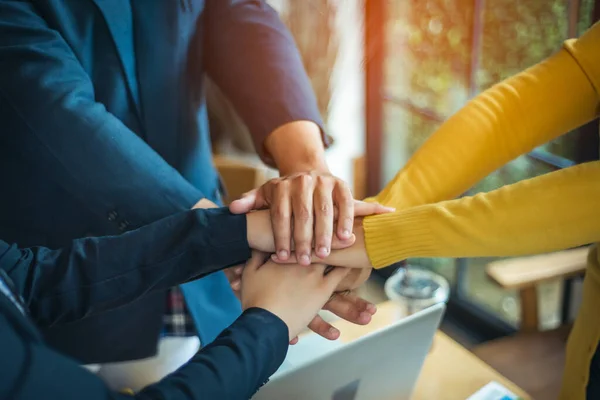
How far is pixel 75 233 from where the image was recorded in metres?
0.94

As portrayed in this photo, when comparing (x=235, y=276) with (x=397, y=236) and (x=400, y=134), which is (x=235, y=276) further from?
(x=400, y=134)

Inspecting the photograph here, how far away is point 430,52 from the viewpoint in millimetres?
2145

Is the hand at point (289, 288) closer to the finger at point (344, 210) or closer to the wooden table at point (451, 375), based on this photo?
the finger at point (344, 210)

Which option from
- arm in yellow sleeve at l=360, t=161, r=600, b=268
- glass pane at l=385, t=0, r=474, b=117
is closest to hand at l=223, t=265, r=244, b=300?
arm in yellow sleeve at l=360, t=161, r=600, b=268

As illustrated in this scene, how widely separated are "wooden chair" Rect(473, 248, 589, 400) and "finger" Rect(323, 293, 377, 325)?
0.59 m

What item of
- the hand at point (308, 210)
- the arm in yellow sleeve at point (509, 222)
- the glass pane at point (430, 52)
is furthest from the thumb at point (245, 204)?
the glass pane at point (430, 52)

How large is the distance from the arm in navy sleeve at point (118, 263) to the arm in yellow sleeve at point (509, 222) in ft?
0.81

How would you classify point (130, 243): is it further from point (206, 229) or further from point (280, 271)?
point (280, 271)

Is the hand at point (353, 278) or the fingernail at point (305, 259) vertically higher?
the fingernail at point (305, 259)

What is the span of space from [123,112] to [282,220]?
354 millimetres

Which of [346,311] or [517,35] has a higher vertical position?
[517,35]

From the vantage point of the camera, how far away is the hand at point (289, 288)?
2.33 feet

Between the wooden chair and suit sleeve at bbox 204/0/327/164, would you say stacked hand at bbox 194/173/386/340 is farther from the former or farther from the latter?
the wooden chair

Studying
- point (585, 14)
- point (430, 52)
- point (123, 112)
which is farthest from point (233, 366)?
point (430, 52)
